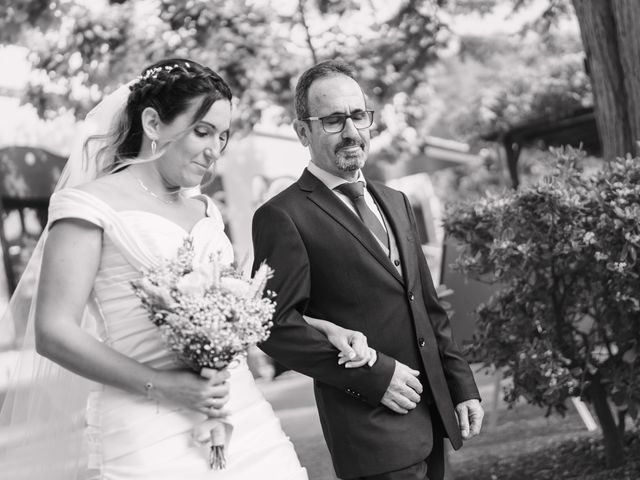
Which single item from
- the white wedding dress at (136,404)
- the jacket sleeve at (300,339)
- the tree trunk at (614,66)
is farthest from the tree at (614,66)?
the white wedding dress at (136,404)

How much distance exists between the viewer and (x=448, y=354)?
374 centimetres

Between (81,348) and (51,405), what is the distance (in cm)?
72

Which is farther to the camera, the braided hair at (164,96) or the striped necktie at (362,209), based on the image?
the striped necktie at (362,209)

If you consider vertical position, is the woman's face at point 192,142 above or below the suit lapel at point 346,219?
above

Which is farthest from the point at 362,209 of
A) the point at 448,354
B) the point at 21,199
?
the point at 21,199

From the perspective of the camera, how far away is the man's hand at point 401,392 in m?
3.40

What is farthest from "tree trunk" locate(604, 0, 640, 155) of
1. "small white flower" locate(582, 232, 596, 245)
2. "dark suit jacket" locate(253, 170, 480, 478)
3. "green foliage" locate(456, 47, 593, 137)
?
"green foliage" locate(456, 47, 593, 137)

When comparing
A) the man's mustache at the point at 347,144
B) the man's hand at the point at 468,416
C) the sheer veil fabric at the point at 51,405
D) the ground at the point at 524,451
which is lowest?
the ground at the point at 524,451

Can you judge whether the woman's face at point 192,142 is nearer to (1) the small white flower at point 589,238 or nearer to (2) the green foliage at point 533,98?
(1) the small white flower at point 589,238

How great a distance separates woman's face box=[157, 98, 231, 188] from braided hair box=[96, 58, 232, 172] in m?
0.02

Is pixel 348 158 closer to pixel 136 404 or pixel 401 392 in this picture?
pixel 401 392

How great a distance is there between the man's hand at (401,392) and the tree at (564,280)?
2.03 meters

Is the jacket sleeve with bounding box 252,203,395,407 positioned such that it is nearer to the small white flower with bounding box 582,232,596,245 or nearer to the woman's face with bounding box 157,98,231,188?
the woman's face with bounding box 157,98,231,188

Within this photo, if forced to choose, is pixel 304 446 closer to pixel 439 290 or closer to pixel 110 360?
pixel 439 290
